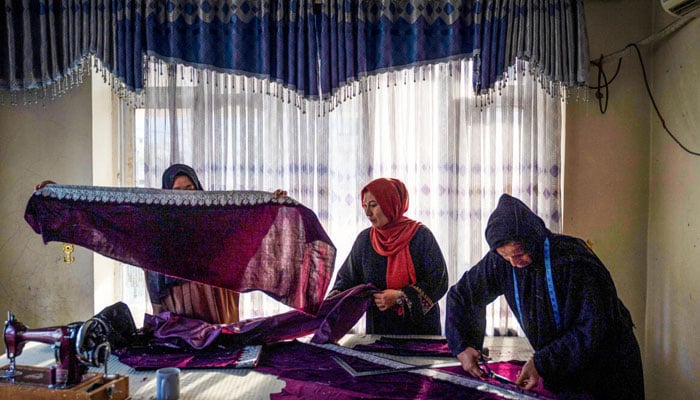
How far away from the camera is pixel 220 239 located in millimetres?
2359

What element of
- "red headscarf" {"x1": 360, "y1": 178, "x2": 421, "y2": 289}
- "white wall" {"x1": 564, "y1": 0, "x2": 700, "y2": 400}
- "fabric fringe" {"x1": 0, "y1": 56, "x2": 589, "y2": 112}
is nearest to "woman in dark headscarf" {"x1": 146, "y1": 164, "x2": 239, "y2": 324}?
"red headscarf" {"x1": 360, "y1": 178, "x2": 421, "y2": 289}

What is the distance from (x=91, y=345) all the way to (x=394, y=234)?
1.61 metres

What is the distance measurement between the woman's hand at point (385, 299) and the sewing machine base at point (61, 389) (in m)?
1.19

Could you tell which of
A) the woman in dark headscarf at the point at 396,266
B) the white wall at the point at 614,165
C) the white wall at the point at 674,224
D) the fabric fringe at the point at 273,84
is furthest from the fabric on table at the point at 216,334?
the white wall at the point at 674,224

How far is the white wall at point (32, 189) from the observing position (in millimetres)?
3324

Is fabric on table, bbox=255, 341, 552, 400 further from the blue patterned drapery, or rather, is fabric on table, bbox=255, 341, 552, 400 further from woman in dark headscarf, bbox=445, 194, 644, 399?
the blue patterned drapery

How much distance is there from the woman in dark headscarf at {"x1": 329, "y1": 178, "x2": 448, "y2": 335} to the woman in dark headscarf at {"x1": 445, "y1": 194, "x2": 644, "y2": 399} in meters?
0.60

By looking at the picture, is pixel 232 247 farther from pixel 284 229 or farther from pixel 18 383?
pixel 18 383

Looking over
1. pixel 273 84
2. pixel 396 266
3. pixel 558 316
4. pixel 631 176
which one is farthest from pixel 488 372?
pixel 273 84

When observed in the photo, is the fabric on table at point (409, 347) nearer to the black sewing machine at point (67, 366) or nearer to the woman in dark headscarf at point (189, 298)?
the woman in dark headscarf at point (189, 298)

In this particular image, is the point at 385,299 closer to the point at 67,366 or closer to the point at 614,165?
the point at 67,366

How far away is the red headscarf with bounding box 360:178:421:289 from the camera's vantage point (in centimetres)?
275

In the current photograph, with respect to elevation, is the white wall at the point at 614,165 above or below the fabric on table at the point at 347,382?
above

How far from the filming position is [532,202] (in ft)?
10.2
